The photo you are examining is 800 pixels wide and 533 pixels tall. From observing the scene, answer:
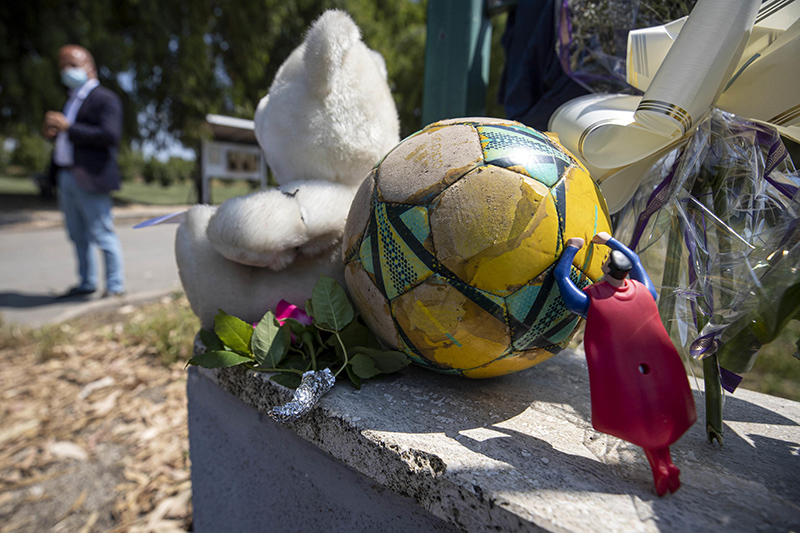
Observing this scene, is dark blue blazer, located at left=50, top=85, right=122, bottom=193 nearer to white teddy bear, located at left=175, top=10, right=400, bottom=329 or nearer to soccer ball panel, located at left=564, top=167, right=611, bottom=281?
white teddy bear, located at left=175, top=10, right=400, bottom=329

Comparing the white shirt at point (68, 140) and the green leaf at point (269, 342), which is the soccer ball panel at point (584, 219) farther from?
the white shirt at point (68, 140)

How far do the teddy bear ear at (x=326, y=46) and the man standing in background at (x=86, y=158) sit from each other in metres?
3.65

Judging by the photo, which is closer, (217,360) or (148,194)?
(217,360)

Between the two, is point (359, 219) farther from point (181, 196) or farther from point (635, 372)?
point (181, 196)

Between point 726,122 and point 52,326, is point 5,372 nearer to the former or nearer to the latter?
point 52,326

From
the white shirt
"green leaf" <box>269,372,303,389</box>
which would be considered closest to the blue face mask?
the white shirt

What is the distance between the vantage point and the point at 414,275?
108 centimetres

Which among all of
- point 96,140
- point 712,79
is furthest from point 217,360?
point 96,140

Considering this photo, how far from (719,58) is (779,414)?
38.8 inches

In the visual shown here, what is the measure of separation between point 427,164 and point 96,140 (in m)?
4.21

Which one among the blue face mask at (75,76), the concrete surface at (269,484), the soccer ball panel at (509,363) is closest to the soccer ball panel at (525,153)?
the soccer ball panel at (509,363)

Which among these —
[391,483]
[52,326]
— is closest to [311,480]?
[391,483]

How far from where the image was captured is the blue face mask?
4316 mm

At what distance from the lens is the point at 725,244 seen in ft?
3.37
